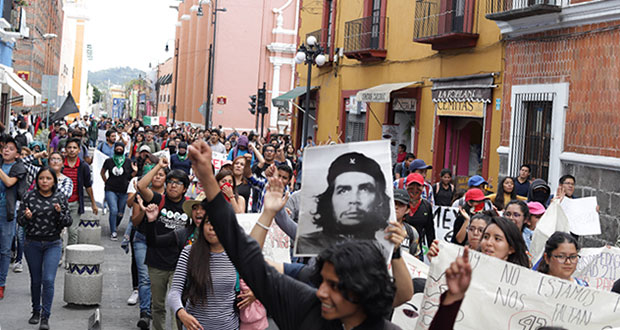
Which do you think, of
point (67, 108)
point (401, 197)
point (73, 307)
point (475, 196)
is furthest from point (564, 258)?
point (67, 108)

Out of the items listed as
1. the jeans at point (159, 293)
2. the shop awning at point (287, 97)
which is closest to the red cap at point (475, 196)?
the jeans at point (159, 293)

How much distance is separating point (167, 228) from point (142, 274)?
109 cm

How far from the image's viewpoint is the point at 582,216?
9.05 metres

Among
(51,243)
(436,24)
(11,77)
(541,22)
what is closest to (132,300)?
(51,243)

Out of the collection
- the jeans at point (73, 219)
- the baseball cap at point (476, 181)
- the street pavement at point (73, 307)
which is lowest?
the street pavement at point (73, 307)

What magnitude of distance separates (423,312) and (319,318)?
164 cm

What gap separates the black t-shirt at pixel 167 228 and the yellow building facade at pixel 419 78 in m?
10.3

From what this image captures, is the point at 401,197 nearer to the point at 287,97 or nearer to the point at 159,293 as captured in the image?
the point at 159,293

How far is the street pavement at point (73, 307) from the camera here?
9102mm

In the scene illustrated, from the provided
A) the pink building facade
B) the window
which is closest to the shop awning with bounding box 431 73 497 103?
the window

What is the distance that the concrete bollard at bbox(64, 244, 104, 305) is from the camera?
994cm

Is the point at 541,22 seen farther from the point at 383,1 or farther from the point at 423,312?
the point at 423,312

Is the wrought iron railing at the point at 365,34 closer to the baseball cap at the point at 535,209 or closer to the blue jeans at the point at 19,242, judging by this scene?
the blue jeans at the point at 19,242

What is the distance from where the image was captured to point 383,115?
24328mm
